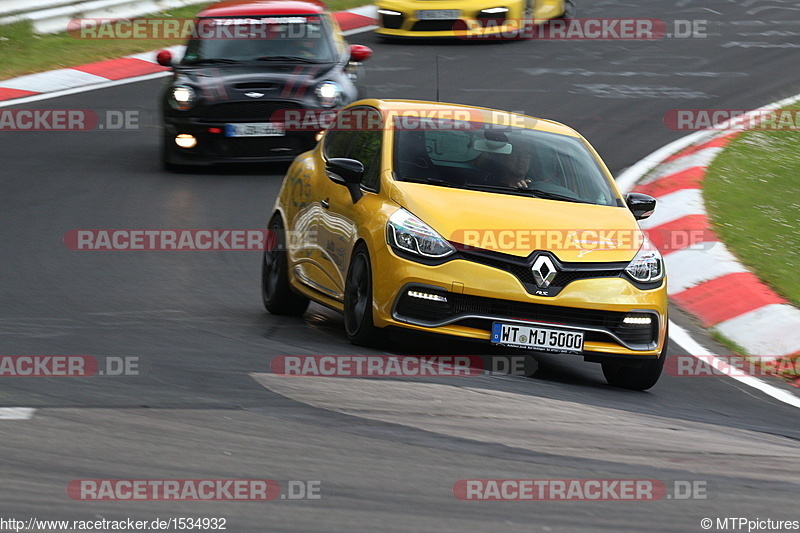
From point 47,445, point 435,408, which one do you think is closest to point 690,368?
point 435,408

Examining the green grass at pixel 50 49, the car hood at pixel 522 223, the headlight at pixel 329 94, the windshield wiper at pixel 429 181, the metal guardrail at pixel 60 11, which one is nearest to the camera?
the car hood at pixel 522 223

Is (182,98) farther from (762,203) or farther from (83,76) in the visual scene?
(762,203)

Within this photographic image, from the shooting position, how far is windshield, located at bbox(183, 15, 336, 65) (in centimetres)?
1488

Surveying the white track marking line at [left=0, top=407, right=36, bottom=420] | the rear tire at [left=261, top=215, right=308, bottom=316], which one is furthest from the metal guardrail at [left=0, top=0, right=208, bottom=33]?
the white track marking line at [left=0, top=407, right=36, bottom=420]

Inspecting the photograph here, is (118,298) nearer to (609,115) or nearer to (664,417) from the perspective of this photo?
(664,417)

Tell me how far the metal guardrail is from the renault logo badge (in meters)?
14.7

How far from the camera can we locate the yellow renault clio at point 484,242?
7569 mm

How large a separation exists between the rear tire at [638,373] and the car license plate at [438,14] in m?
14.6

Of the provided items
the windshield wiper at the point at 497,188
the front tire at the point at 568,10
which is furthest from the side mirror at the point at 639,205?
Answer: the front tire at the point at 568,10

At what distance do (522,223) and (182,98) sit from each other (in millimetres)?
7289

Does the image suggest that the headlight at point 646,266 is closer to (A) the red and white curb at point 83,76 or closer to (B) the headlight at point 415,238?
(B) the headlight at point 415,238

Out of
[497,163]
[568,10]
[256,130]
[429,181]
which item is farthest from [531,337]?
[568,10]

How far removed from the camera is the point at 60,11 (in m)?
20.9

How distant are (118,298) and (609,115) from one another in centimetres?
945
